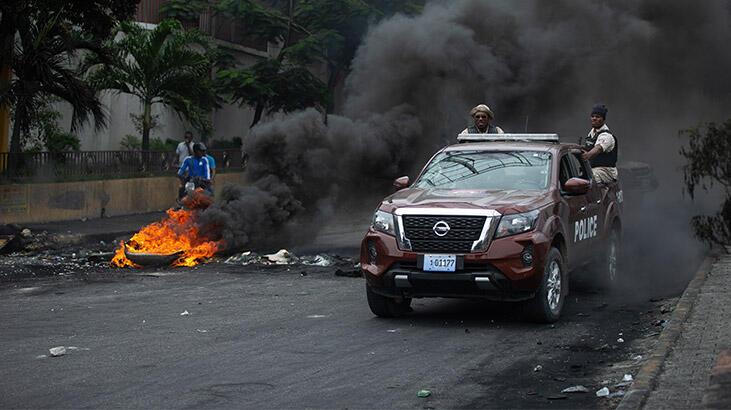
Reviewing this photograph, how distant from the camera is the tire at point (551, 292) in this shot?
9852 millimetres

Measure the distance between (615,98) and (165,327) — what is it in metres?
15.3

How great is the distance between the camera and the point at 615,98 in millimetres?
23031

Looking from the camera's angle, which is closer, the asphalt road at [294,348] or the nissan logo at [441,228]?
the asphalt road at [294,348]

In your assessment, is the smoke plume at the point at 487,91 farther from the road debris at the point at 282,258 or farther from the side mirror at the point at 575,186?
the side mirror at the point at 575,186

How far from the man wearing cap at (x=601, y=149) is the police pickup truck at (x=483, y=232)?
1974 millimetres

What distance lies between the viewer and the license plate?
968cm

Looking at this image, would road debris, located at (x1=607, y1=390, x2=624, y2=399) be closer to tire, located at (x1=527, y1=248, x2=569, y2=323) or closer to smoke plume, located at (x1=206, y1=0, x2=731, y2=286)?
tire, located at (x1=527, y1=248, x2=569, y2=323)

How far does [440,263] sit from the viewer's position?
382 inches

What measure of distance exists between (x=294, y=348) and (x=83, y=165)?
1551cm

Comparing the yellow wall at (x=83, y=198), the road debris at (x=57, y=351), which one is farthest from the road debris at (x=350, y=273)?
the road debris at (x=57, y=351)

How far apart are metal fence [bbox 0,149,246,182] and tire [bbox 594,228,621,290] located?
1264 centimetres

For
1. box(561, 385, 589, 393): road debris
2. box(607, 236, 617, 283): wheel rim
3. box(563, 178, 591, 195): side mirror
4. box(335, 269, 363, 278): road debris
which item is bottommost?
box(335, 269, 363, 278): road debris

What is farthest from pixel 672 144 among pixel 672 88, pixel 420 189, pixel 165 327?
pixel 165 327

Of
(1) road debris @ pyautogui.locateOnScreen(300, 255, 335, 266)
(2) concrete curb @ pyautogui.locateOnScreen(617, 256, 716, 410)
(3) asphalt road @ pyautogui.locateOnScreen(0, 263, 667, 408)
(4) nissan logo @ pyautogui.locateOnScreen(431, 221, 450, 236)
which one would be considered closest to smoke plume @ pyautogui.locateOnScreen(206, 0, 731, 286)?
(1) road debris @ pyautogui.locateOnScreen(300, 255, 335, 266)
